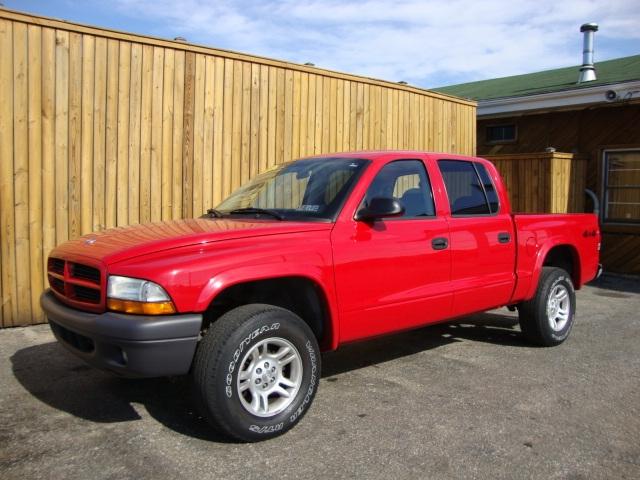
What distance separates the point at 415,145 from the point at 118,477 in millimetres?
7959

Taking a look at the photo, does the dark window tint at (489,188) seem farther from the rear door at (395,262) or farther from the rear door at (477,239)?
the rear door at (395,262)

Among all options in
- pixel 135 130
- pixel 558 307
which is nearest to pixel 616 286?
pixel 558 307

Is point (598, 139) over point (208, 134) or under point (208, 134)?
over

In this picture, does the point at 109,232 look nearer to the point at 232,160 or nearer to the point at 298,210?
the point at 298,210

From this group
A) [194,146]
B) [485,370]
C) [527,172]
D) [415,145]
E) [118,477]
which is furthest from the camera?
[527,172]

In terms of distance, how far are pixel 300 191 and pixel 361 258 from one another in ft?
2.58

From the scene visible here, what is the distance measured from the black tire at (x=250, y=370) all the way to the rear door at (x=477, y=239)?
62.9 inches

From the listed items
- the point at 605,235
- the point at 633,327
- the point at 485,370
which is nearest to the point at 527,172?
the point at 605,235

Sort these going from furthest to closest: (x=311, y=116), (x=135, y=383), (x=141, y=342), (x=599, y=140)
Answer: (x=599, y=140)
(x=311, y=116)
(x=135, y=383)
(x=141, y=342)

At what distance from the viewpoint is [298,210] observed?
432cm

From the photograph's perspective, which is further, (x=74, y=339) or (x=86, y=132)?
(x=86, y=132)

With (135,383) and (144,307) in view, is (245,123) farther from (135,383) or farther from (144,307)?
(144,307)

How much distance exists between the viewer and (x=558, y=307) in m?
5.96

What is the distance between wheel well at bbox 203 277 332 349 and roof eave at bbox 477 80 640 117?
865cm
